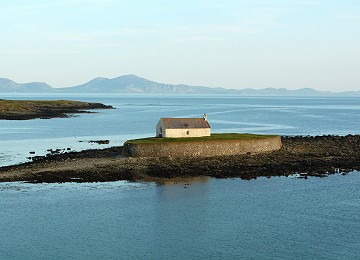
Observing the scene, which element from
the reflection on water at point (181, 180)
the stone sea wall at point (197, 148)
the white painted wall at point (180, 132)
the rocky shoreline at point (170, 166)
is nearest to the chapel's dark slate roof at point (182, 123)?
the white painted wall at point (180, 132)

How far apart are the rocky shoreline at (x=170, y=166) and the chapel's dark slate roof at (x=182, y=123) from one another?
6.00 m

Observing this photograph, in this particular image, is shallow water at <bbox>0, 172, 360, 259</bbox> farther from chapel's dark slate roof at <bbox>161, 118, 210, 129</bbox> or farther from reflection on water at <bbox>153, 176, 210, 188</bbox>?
chapel's dark slate roof at <bbox>161, 118, 210, 129</bbox>

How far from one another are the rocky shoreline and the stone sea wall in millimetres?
1062

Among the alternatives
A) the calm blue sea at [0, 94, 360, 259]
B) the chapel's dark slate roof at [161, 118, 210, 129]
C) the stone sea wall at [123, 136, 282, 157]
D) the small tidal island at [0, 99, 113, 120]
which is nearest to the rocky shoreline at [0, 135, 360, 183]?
the stone sea wall at [123, 136, 282, 157]

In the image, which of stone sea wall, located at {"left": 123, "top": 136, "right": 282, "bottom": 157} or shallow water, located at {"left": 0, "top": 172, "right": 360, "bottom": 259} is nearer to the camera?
shallow water, located at {"left": 0, "top": 172, "right": 360, "bottom": 259}

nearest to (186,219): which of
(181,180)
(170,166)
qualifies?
(181,180)

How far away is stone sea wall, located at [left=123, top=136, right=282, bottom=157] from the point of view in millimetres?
64562

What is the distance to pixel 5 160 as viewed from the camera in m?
68.2

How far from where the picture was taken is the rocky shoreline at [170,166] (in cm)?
5716

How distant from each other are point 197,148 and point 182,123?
5.22 meters

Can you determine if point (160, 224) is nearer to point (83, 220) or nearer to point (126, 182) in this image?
point (83, 220)

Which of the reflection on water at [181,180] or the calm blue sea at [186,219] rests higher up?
the reflection on water at [181,180]

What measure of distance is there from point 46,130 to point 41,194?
62678mm

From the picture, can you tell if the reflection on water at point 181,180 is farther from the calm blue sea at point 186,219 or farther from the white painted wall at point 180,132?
the white painted wall at point 180,132
